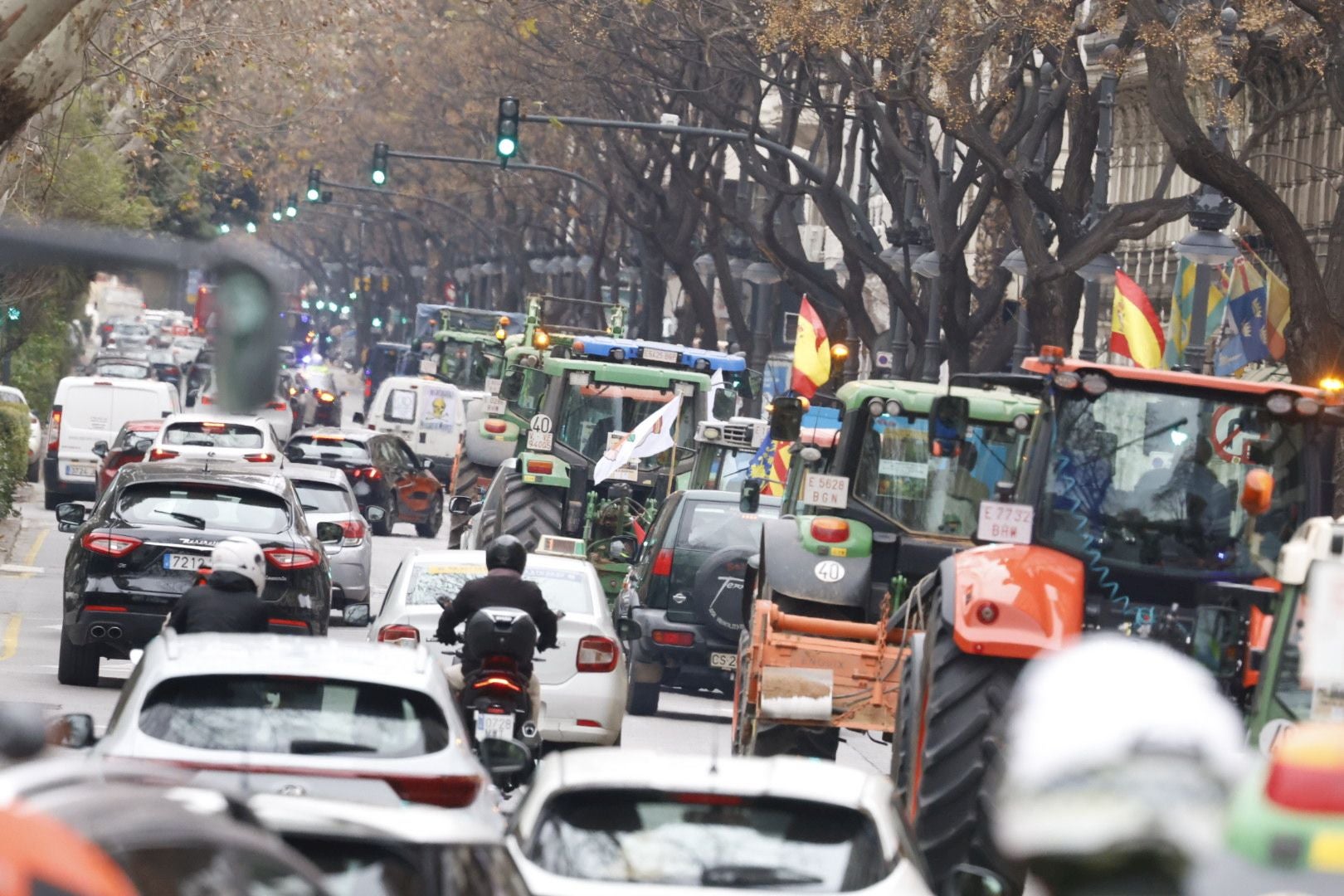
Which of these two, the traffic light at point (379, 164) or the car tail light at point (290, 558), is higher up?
the traffic light at point (379, 164)

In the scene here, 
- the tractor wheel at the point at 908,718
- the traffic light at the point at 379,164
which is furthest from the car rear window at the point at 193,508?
the traffic light at the point at 379,164

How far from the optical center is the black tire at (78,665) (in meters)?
17.7

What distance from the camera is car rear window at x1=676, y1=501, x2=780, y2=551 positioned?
20.1m

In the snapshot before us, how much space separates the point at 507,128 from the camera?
3359 centimetres

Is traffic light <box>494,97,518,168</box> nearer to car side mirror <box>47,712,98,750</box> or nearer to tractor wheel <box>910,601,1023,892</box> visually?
tractor wheel <box>910,601,1023,892</box>

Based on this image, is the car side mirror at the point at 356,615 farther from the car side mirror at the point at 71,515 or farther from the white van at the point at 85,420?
the white van at the point at 85,420

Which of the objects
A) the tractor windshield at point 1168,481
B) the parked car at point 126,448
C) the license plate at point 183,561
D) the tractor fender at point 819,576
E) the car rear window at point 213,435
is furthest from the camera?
the parked car at point 126,448

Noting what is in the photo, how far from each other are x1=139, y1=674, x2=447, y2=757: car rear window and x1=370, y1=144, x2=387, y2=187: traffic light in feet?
117

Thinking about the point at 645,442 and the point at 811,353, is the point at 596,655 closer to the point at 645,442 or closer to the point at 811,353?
the point at 645,442

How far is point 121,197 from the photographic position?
4456 cm

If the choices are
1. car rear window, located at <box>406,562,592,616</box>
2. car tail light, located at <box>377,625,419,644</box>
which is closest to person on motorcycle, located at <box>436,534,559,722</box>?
car tail light, located at <box>377,625,419,644</box>

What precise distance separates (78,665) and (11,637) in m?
3.71

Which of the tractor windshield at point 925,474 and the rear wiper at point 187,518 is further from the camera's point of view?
the rear wiper at point 187,518

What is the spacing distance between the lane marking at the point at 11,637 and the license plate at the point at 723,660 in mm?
5197
